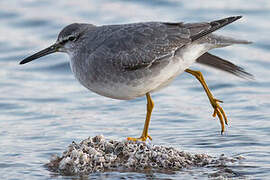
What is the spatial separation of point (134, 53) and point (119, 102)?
3171 millimetres

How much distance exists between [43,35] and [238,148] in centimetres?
775

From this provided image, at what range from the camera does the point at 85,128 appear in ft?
34.1

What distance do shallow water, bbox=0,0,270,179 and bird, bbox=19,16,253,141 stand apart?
124cm

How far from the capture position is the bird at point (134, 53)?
8484mm

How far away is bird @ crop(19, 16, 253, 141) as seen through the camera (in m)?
8.48

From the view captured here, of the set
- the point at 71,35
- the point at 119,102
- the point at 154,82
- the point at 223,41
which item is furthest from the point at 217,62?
the point at 119,102

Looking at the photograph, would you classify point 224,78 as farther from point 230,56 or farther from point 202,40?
point 202,40

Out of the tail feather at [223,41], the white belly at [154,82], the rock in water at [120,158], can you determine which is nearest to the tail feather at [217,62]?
the tail feather at [223,41]

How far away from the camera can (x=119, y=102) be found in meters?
11.7

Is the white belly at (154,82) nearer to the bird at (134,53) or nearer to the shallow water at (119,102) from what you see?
the bird at (134,53)

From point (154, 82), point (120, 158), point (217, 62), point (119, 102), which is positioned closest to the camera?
point (120, 158)

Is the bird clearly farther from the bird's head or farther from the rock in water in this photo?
the rock in water

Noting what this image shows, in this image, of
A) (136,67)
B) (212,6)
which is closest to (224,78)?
(212,6)

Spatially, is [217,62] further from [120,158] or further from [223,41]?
[120,158]
